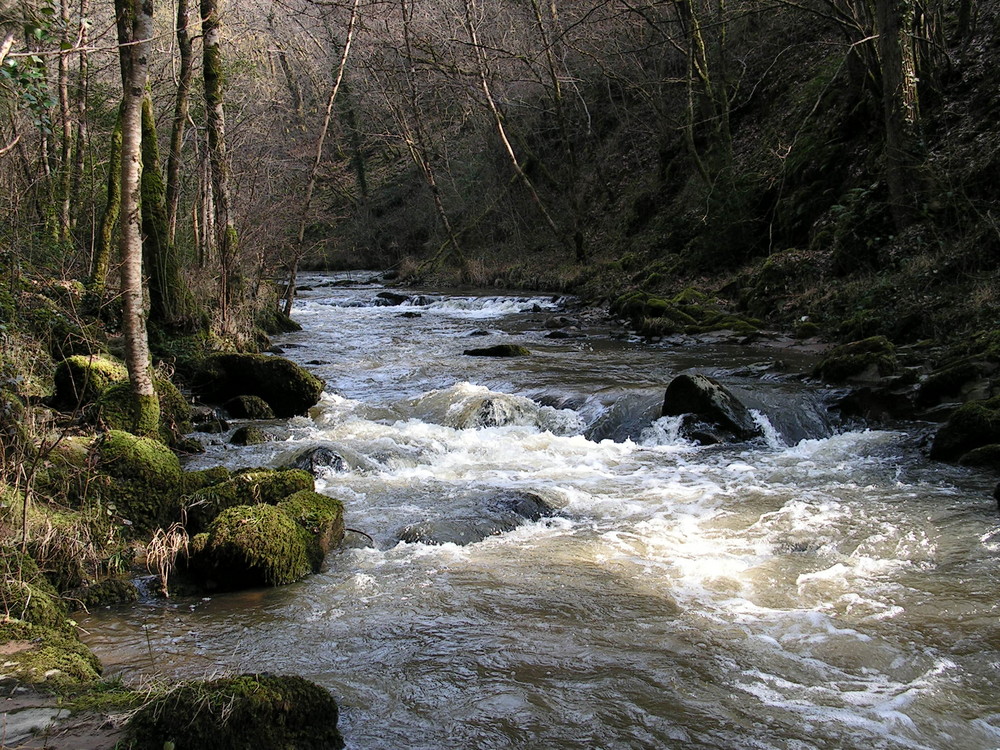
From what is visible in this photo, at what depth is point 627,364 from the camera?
14164 millimetres

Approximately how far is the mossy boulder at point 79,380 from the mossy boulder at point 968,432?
9.05 meters

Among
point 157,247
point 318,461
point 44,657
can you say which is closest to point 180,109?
point 157,247

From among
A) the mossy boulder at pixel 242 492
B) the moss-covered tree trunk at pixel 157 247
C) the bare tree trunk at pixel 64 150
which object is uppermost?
the bare tree trunk at pixel 64 150

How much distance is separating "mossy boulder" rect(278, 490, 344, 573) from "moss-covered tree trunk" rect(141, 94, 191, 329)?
274 inches

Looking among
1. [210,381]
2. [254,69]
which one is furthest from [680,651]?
[254,69]

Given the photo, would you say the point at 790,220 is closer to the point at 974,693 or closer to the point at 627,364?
the point at 627,364

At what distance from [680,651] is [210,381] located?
9.35 meters

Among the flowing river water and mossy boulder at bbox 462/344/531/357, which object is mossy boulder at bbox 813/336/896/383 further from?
mossy boulder at bbox 462/344/531/357

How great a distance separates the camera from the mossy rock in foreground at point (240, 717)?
3.14 meters

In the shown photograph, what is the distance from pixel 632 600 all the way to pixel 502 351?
35.1 feet

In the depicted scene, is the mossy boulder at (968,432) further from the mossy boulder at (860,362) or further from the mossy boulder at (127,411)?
the mossy boulder at (127,411)

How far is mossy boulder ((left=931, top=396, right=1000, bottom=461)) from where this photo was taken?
8.34m

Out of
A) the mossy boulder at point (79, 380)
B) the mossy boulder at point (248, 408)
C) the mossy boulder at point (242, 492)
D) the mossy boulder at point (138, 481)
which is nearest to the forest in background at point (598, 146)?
the mossy boulder at point (79, 380)

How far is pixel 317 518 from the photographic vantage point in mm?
6266
